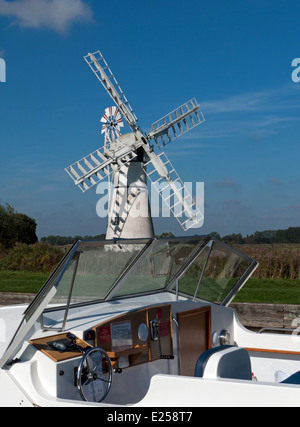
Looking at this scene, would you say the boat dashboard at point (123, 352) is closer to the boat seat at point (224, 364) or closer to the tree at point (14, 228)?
the boat seat at point (224, 364)

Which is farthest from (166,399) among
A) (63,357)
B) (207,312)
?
(207,312)

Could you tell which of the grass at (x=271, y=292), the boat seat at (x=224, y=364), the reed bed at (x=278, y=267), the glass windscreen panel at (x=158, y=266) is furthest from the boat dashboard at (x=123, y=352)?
the reed bed at (x=278, y=267)

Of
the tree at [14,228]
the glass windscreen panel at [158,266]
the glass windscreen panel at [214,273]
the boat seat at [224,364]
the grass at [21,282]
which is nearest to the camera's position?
the boat seat at [224,364]

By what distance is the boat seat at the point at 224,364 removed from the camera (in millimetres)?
4156

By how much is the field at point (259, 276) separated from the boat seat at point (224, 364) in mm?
8833

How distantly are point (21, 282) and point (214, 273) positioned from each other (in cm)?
1178

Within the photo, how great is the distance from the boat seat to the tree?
33617 mm

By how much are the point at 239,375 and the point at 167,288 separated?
7.57 feet

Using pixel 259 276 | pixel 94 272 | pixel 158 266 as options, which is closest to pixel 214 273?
pixel 158 266

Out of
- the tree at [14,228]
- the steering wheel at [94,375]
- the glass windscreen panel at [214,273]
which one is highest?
the tree at [14,228]

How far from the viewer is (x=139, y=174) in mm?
29250

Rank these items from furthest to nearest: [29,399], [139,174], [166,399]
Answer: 1. [139,174]
2. [29,399]
3. [166,399]

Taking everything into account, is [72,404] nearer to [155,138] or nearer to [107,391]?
[107,391]

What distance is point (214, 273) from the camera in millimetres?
6781
